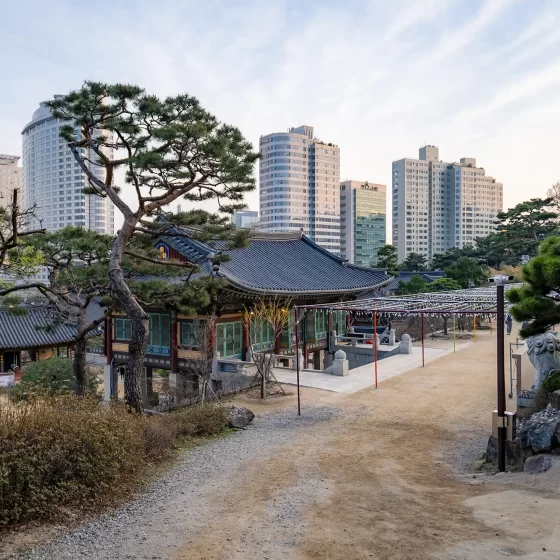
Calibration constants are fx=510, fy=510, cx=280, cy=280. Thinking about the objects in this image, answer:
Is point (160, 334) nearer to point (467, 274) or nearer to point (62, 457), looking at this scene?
point (62, 457)

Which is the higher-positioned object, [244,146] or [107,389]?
[244,146]

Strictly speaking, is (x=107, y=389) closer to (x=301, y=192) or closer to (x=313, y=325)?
(x=313, y=325)

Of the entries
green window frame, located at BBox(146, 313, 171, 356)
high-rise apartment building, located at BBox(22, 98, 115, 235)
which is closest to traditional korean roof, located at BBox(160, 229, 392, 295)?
green window frame, located at BBox(146, 313, 171, 356)

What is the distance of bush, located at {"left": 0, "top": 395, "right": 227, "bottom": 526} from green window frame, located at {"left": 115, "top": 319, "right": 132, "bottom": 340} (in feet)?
43.2

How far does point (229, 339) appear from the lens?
20.7m

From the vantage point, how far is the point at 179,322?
2048 centimetres

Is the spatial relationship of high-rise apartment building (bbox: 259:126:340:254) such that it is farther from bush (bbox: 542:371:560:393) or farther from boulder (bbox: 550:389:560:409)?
bush (bbox: 542:371:560:393)

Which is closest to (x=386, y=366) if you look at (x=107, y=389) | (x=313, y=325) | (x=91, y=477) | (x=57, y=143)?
(x=313, y=325)

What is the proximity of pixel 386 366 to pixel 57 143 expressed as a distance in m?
68.7

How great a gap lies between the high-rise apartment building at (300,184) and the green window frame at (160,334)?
7283cm

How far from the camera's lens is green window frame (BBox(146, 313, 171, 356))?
20891mm

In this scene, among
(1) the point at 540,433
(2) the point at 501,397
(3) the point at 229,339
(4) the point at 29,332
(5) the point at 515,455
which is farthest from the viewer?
(4) the point at 29,332

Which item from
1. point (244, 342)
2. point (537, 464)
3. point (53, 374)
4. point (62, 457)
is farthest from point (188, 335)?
point (537, 464)

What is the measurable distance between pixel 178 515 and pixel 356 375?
13.8 m
